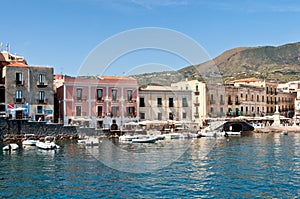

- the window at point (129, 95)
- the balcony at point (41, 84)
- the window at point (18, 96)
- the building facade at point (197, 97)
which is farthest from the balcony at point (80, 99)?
the building facade at point (197, 97)

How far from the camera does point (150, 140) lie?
43.2m

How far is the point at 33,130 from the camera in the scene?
4544 centimetres

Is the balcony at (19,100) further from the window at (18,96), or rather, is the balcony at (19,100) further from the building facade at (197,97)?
the building facade at (197,97)

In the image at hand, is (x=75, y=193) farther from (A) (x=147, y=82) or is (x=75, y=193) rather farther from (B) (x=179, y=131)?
(A) (x=147, y=82)

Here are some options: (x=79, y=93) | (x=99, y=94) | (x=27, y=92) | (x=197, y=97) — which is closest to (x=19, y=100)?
(x=27, y=92)

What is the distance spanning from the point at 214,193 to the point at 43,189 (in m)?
8.36

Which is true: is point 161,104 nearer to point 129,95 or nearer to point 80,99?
point 129,95

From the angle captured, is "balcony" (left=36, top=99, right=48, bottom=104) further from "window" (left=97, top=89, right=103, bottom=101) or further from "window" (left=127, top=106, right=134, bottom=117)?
"window" (left=127, top=106, right=134, bottom=117)

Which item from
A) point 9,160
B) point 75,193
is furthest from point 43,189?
point 9,160

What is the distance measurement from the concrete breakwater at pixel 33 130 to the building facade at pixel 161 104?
13489 millimetres

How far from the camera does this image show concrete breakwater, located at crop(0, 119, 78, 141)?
145ft

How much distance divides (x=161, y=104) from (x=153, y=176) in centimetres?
3828

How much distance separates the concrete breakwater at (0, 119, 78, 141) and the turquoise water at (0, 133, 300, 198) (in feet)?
44.2

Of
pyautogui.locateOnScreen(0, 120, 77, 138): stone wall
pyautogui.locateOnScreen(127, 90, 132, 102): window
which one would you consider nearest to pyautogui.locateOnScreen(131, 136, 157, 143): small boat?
pyautogui.locateOnScreen(0, 120, 77, 138): stone wall
